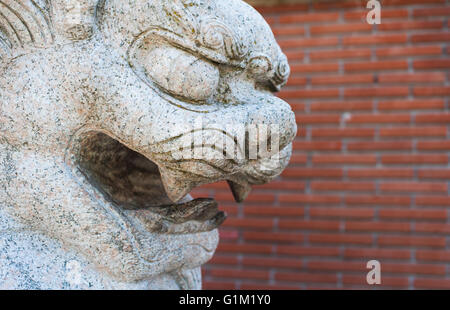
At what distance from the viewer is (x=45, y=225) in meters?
1.04

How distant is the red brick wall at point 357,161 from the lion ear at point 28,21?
1684 millimetres

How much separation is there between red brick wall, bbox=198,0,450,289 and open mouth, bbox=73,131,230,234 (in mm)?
1342

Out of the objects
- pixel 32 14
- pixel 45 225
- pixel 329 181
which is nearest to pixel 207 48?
pixel 32 14

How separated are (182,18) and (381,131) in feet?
5.45

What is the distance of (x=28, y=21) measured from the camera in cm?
98

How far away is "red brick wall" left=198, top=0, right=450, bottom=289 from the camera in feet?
7.66

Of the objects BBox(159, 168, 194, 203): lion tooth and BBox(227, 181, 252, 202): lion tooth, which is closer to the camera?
BBox(159, 168, 194, 203): lion tooth

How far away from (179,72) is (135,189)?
382 mm
